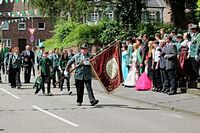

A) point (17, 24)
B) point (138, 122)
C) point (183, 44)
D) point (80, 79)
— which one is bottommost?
point (138, 122)

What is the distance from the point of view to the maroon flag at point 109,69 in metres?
16.1

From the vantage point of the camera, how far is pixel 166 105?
1576cm

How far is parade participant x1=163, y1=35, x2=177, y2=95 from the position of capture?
59.5ft

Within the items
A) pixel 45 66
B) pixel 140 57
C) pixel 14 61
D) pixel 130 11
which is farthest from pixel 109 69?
pixel 130 11

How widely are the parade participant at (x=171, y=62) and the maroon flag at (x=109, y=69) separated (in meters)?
2.69

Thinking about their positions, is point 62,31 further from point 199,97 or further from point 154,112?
point 154,112

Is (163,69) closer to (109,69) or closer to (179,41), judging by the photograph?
(179,41)

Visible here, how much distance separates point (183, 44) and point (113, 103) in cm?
343

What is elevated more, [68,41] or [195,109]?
[68,41]

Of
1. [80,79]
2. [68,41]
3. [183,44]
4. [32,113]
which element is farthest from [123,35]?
[32,113]

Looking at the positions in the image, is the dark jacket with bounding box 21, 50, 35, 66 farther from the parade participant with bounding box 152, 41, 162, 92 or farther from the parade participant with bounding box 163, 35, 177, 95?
the parade participant with bounding box 163, 35, 177, 95

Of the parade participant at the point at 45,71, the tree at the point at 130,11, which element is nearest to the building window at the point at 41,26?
the tree at the point at 130,11

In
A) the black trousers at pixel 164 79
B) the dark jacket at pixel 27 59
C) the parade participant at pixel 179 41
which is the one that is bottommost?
the black trousers at pixel 164 79

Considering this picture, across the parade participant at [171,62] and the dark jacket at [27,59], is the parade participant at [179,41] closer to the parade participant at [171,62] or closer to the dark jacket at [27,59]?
the parade participant at [171,62]
